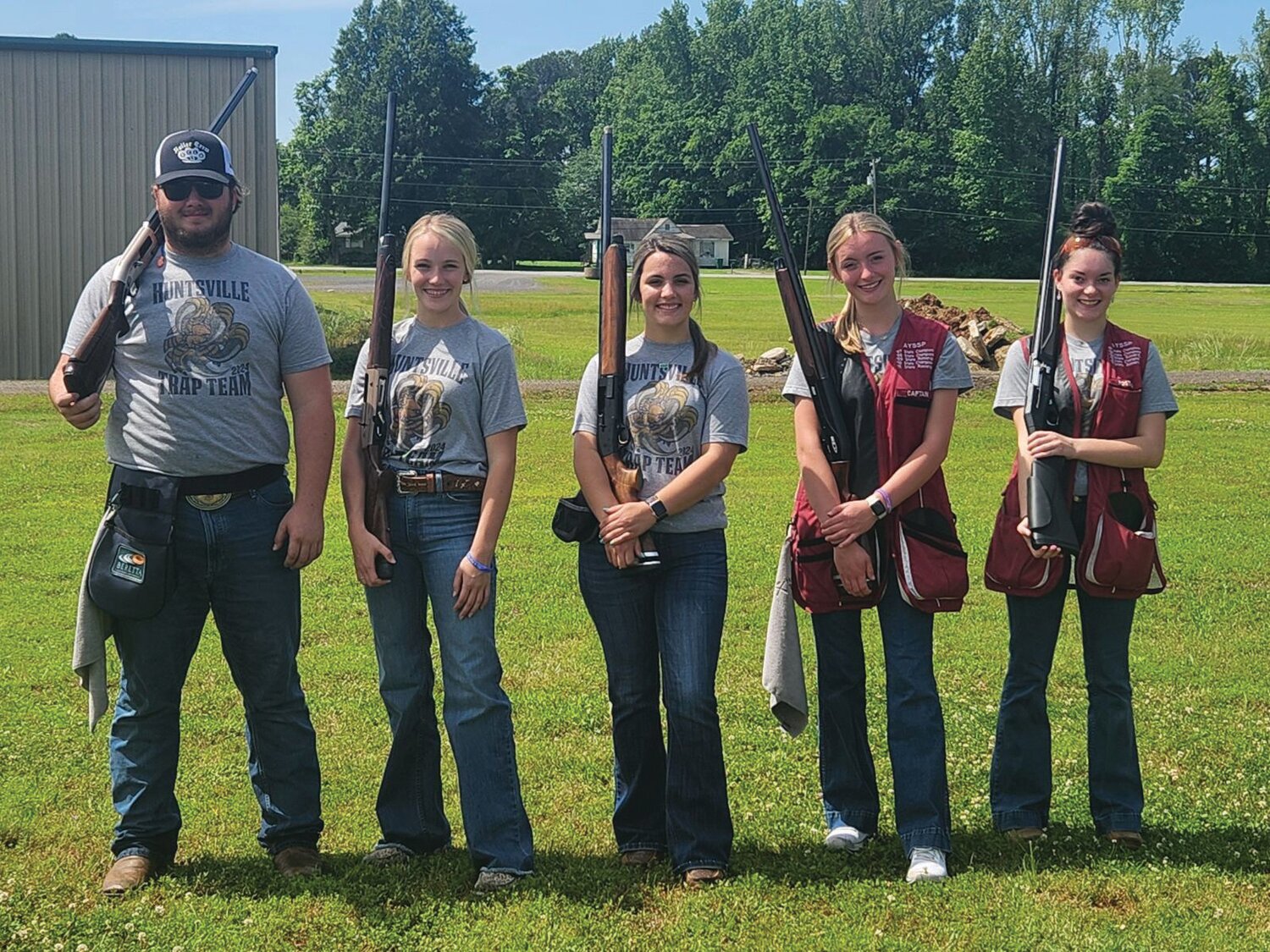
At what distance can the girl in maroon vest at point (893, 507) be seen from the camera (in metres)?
4.73

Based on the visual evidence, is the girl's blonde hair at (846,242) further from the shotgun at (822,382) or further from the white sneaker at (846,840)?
the white sneaker at (846,840)

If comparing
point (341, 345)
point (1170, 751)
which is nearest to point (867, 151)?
point (341, 345)

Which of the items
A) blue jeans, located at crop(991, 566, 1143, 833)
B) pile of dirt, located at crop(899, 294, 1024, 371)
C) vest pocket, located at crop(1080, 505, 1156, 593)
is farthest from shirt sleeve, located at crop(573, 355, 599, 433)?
pile of dirt, located at crop(899, 294, 1024, 371)

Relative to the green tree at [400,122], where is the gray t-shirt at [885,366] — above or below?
below

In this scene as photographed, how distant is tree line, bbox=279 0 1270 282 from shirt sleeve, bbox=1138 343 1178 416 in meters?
69.7

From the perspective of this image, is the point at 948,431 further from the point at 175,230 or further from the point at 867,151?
the point at 867,151

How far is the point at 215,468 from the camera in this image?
4.54 meters

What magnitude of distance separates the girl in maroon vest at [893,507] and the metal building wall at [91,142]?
16288 mm

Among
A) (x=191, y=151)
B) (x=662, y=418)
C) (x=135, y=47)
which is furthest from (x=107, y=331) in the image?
(x=135, y=47)

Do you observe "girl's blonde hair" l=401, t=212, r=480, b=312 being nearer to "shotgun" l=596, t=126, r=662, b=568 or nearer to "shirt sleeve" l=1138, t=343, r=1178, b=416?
"shotgun" l=596, t=126, r=662, b=568

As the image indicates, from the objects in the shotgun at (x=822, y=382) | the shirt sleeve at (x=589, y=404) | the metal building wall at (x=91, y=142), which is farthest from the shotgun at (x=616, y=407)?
the metal building wall at (x=91, y=142)

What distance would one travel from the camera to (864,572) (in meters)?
4.74

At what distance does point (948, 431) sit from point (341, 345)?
19281mm

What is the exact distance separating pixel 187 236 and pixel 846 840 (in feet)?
10.1
